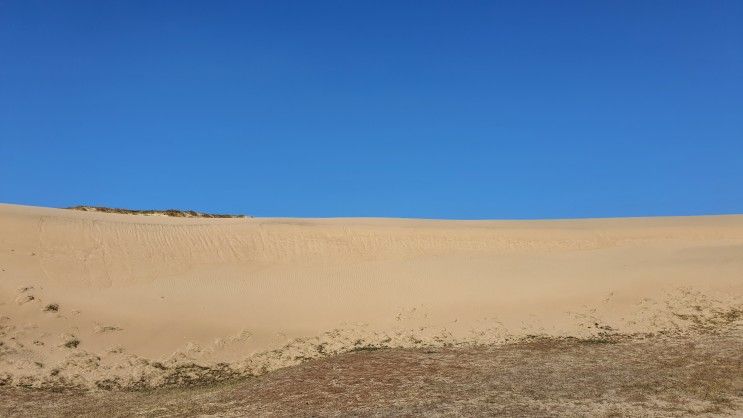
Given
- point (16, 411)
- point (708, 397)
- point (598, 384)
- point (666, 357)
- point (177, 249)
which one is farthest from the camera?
point (177, 249)

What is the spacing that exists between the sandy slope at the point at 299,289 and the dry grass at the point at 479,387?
1.35 metres

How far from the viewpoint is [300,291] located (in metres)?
20.4

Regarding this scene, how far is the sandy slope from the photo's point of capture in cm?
1616

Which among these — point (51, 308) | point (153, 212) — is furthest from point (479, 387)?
point (153, 212)

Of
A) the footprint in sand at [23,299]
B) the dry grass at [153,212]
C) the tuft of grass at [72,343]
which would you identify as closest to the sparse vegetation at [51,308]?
the footprint in sand at [23,299]

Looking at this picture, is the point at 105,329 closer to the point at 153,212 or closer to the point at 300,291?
the point at 300,291

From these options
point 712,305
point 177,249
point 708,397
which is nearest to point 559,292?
point 712,305

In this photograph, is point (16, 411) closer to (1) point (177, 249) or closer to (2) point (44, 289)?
(2) point (44, 289)

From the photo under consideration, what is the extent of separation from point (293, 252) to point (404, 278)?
4.46 metres

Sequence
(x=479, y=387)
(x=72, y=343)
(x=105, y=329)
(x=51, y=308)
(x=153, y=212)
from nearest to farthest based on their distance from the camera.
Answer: (x=479, y=387) → (x=72, y=343) → (x=105, y=329) → (x=51, y=308) → (x=153, y=212)

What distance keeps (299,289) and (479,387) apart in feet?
31.9

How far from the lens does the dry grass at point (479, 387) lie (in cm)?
1046

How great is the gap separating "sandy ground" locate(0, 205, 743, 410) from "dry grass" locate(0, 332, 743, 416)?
43.9 inches

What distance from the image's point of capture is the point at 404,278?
21516mm
